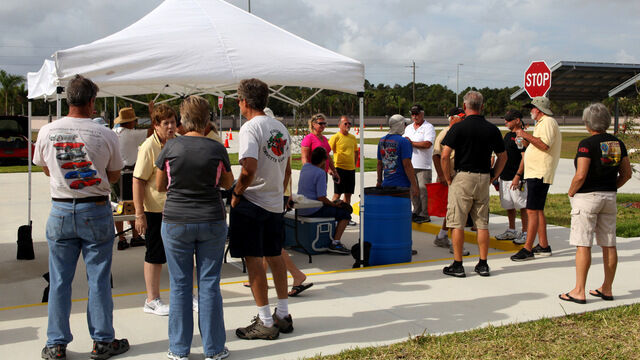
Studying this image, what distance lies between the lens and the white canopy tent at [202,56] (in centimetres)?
556

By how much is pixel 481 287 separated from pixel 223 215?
3.29 meters

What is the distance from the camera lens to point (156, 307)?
16.8ft

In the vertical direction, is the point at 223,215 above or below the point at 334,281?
above

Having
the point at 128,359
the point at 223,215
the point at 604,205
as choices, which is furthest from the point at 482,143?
the point at 128,359

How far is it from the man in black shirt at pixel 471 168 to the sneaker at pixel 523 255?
99cm

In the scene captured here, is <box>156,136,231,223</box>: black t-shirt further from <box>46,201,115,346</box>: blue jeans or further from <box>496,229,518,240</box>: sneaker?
<box>496,229,518,240</box>: sneaker

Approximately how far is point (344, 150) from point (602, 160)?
4.47m

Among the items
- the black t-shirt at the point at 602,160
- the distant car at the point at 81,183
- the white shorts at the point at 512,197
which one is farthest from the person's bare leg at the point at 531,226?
the distant car at the point at 81,183

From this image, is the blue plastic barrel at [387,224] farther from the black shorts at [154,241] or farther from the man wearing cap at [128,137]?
the man wearing cap at [128,137]

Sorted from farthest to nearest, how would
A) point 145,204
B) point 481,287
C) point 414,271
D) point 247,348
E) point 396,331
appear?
point 414,271
point 481,287
point 145,204
point 396,331
point 247,348

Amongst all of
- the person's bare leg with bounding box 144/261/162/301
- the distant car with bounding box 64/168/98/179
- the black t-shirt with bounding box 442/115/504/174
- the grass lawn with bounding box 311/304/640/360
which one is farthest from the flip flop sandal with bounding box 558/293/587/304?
the distant car with bounding box 64/168/98/179

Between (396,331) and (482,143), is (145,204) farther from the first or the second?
(482,143)

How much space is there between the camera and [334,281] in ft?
20.7

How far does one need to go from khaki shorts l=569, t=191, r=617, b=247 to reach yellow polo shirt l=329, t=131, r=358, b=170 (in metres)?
4.26
